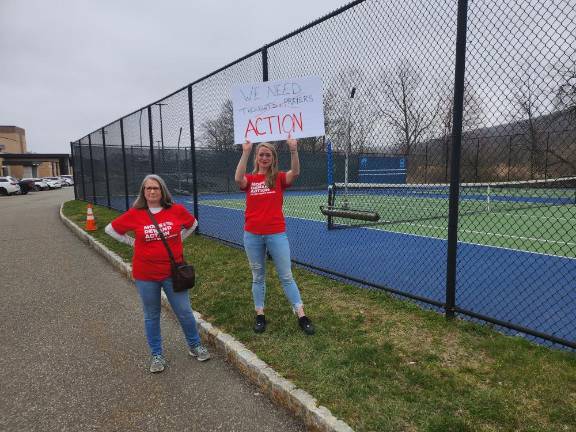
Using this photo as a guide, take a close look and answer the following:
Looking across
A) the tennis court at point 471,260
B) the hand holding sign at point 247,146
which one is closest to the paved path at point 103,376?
the hand holding sign at point 247,146

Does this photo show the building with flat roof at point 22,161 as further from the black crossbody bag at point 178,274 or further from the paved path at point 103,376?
the black crossbody bag at point 178,274

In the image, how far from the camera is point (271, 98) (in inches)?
165

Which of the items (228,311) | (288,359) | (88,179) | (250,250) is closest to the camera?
(288,359)

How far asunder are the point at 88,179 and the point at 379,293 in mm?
18750

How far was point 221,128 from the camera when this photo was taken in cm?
941

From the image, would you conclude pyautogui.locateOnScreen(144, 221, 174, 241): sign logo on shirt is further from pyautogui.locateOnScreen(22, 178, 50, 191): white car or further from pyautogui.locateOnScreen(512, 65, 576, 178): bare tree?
pyautogui.locateOnScreen(22, 178, 50, 191): white car

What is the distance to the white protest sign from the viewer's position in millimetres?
3988

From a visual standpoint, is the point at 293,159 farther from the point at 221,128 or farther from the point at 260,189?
the point at 221,128

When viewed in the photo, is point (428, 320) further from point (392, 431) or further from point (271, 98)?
point (271, 98)

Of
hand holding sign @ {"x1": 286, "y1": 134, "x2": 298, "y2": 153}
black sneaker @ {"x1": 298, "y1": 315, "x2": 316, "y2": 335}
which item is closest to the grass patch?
black sneaker @ {"x1": 298, "y1": 315, "x2": 316, "y2": 335}

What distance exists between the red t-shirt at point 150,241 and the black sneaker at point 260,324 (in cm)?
106

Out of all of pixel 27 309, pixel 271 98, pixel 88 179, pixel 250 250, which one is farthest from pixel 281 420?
pixel 88 179

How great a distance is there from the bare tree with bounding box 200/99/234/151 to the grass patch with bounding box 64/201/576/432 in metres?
4.64

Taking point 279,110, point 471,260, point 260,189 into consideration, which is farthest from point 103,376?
point 471,260
